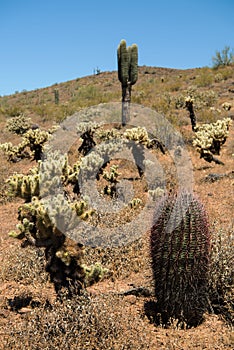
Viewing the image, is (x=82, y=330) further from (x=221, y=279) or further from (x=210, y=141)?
(x=210, y=141)

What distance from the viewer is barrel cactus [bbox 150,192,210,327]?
3.45 metres

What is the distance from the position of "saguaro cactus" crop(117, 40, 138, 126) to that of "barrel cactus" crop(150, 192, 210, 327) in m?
12.8

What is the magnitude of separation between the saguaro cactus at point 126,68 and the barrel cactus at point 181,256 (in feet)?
42.0

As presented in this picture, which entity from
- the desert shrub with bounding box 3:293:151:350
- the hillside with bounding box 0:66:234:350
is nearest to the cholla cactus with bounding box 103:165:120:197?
the hillside with bounding box 0:66:234:350

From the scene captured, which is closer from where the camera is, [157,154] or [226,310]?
[226,310]

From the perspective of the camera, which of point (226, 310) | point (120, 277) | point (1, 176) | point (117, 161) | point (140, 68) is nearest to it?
point (226, 310)

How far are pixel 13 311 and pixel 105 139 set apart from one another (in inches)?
363

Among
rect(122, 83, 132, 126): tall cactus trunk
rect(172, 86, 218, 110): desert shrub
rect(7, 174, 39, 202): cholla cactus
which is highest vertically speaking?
rect(172, 86, 218, 110): desert shrub

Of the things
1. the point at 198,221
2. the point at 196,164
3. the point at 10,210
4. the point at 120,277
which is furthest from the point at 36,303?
the point at 196,164

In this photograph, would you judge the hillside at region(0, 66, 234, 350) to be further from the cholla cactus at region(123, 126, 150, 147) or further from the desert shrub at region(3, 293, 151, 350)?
the cholla cactus at region(123, 126, 150, 147)

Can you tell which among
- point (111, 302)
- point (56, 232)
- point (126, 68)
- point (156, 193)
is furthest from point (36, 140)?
point (126, 68)

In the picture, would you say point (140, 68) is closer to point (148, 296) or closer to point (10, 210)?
point (10, 210)

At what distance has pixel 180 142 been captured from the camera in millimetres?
14352

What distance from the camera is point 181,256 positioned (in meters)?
3.46
